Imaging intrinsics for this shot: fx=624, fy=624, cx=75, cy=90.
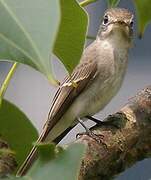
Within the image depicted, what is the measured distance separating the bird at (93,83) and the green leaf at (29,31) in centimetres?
103

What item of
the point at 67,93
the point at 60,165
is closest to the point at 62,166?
the point at 60,165

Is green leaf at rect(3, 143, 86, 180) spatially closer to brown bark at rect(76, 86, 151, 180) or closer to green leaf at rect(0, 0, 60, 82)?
green leaf at rect(0, 0, 60, 82)

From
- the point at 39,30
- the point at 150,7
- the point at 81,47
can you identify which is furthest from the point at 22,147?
the point at 39,30

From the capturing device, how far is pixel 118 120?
1.22m

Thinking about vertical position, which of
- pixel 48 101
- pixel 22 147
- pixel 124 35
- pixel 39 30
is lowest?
pixel 48 101

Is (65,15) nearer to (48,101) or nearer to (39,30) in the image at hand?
(39,30)

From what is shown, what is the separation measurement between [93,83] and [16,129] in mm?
598

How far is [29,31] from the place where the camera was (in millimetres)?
684

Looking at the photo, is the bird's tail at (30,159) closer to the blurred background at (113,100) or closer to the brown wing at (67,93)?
the brown wing at (67,93)

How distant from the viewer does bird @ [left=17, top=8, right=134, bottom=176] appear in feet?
5.96

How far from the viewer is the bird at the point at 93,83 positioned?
71.6 inches

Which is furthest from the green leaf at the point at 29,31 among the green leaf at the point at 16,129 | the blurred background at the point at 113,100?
the blurred background at the point at 113,100

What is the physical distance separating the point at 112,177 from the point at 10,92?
2525mm

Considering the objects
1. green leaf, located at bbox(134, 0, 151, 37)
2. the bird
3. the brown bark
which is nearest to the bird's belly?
the bird
